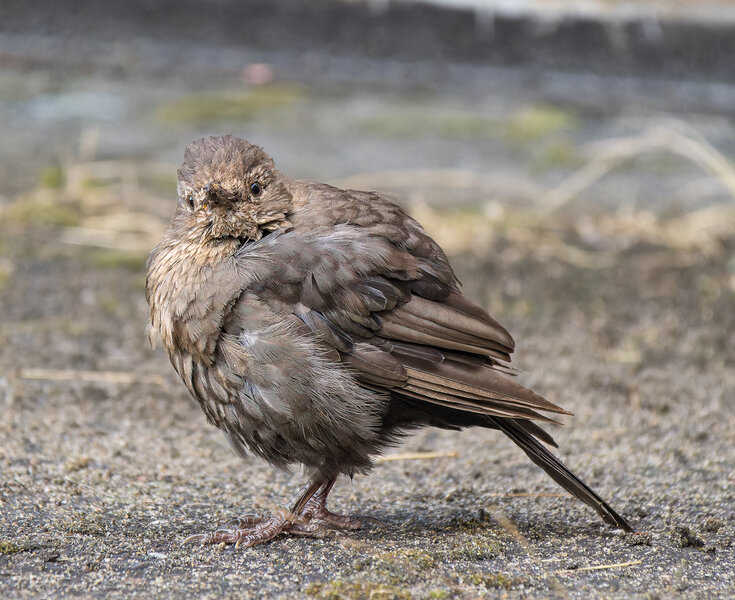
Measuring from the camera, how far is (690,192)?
25.4ft

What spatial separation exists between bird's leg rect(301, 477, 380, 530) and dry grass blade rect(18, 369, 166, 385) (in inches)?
54.3

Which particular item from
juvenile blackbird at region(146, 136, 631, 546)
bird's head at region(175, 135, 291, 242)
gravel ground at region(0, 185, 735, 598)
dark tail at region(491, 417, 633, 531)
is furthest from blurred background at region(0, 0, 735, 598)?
bird's head at region(175, 135, 291, 242)

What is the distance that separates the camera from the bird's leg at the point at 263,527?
144 inches

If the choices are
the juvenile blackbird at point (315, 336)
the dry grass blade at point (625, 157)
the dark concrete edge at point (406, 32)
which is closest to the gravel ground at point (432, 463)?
the juvenile blackbird at point (315, 336)

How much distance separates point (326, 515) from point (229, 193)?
3.95ft

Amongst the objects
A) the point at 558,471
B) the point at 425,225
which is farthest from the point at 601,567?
the point at 425,225

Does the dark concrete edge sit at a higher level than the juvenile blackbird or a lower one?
higher

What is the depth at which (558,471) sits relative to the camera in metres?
3.84

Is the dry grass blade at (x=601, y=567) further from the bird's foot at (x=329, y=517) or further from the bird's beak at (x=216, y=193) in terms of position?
the bird's beak at (x=216, y=193)

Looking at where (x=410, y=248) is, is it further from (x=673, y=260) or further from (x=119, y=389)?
(x=673, y=260)

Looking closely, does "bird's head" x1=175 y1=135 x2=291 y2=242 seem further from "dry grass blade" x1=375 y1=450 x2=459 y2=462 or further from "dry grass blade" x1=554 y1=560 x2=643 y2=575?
"dry grass blade" x1=554 y1=560 x2=643 y2=575

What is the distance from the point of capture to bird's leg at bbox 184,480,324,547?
3.66m

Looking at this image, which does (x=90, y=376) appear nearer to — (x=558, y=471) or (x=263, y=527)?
(x=263, y=527)

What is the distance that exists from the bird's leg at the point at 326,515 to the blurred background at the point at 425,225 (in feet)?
0.54
